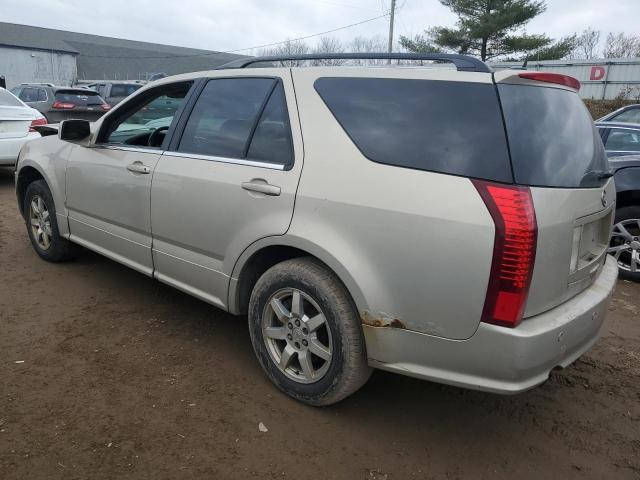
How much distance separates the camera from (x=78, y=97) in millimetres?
14086

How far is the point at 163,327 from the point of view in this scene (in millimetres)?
3633

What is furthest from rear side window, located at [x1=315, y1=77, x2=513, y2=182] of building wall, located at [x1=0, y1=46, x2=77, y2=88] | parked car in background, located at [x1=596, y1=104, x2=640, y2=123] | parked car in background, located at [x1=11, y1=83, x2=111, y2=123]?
building wall, located at [x1=0, y1=46, x2=77, y2=88]

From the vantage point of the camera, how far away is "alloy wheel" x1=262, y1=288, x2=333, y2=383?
8.53 ft

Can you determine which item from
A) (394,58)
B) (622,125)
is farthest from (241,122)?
(622,125)

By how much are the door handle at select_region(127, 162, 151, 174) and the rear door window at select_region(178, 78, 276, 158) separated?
280mm

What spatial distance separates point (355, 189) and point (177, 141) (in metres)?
1.53

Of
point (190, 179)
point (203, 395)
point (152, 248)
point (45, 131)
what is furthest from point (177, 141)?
point (45, 131)

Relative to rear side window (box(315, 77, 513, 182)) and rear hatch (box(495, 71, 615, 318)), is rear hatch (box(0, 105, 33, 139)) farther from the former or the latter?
rear hatch (box(495, 71, 615, 318))

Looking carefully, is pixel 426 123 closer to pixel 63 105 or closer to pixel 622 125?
pixel 622 125

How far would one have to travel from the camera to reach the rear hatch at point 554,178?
2082 mm

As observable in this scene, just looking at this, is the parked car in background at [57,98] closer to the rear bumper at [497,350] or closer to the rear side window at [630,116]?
the rear side window at [630,116]

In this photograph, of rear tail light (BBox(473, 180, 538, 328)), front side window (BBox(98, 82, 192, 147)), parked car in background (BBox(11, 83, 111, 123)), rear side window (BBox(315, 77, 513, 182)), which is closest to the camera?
rear tail light (BBox(473, 180, 538, 328))

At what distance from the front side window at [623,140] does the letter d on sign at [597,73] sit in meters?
22.3

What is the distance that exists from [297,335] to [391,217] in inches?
34.6
